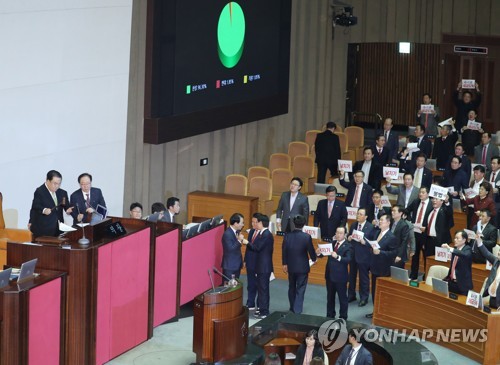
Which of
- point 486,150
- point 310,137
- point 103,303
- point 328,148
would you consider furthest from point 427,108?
point 103,303

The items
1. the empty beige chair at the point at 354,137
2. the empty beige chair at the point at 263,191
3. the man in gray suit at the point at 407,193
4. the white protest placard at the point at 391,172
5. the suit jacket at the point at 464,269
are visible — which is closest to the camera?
the suit jacket at the point at 464,269

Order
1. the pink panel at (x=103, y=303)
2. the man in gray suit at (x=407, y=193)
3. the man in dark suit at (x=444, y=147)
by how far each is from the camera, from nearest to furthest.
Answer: the pink panel at (x=103, y=303)
the man in gray suit at (x=407, y=193)
the man in dark suit at (x=444, y=147)

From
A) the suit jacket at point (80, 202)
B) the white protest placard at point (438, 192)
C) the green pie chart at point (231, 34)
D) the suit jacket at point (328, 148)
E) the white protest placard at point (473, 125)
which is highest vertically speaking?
the green pie chart at point (231, 34)

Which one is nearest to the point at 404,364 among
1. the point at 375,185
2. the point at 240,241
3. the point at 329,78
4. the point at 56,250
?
the point at 240,241

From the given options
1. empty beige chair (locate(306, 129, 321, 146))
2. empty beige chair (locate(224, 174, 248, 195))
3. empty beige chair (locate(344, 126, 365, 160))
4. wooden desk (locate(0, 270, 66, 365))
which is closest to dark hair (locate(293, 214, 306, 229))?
wooden desk (locate(0, 270, 66, 365))

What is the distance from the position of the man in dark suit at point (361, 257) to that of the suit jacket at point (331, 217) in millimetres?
903

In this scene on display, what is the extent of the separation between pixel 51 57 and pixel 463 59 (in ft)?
33.7

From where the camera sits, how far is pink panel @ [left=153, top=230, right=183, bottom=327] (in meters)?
12.0

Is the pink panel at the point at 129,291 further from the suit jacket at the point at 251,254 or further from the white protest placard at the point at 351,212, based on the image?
the white protest placard at the point at 351,212

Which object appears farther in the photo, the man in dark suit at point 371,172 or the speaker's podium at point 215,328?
the man in dark suit at point 371,172

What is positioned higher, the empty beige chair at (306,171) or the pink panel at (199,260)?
the empty beige chair at (306,171)

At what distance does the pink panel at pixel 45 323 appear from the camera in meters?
9.63

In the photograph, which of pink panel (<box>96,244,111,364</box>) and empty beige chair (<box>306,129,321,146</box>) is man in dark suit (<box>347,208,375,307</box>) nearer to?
pink panel (<box>96,244,111,364</box>)

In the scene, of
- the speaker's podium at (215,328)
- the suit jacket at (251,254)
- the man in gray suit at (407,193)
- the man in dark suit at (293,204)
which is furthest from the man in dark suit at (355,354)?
the man in gray suit at (407,193)
